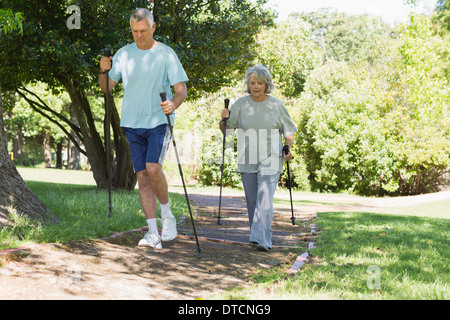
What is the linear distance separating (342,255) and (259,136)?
1.59 meters

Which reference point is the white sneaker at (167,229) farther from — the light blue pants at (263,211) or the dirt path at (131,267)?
the light blue pants at (263,211)

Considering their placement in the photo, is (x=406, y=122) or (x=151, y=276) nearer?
(x=151, y=276)

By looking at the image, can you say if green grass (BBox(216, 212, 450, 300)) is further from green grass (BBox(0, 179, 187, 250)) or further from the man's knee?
green grass (BBox(0, 179, 187, 250))

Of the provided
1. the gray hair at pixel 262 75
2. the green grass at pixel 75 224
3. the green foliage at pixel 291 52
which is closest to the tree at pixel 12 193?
the green grass at pixel 75 224

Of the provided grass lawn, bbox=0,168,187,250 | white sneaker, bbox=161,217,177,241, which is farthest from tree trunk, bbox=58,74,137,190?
white sneaker, bbox=161,217,177,241

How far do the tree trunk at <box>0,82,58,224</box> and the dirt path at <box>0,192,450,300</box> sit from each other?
0.80m

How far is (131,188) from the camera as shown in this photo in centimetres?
1259

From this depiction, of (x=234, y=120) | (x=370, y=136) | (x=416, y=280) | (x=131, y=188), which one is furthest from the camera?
(x=370, y=136)

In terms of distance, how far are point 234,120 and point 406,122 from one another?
15348 mm

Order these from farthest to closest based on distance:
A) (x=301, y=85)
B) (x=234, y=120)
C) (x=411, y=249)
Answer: (x=301, y=85) → (x=234, y=120) → (x=411, y=249)

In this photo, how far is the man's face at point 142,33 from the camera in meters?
4.71

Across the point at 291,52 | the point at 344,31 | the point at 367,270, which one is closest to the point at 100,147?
the point at 367,270

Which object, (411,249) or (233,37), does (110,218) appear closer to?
(411,249)

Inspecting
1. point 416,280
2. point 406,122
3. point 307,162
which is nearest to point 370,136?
point 406,122
